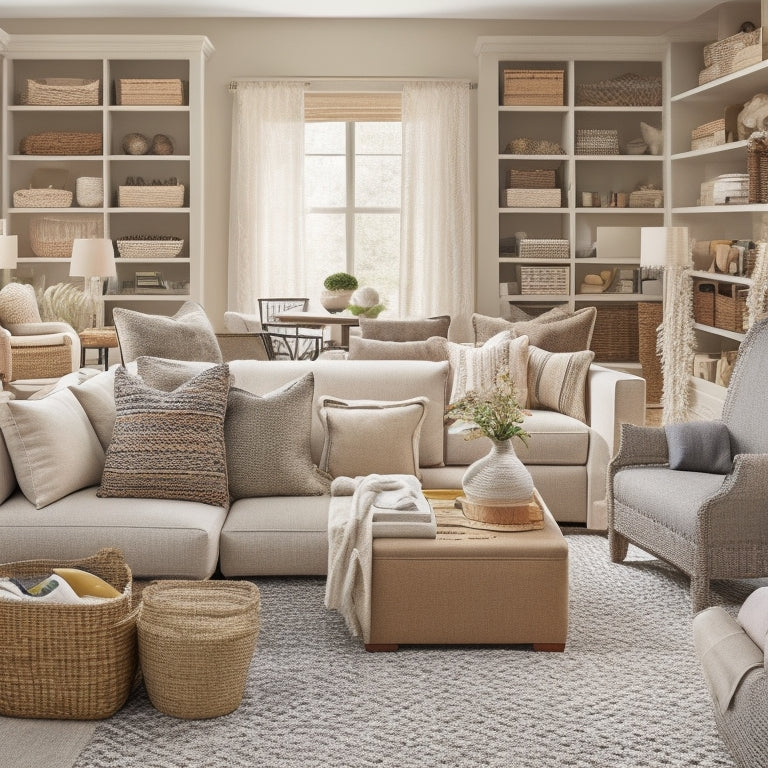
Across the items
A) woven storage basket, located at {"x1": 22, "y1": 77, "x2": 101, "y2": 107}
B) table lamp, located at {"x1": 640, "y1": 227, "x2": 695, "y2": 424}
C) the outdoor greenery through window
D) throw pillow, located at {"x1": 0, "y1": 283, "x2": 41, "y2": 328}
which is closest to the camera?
table lamp, located at {"x1": 640, "y1": 227, "x2": 695, "y2": 424}

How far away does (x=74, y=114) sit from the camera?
335 inches

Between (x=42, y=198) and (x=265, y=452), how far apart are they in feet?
16.8

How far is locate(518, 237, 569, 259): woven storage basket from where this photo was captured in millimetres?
8250

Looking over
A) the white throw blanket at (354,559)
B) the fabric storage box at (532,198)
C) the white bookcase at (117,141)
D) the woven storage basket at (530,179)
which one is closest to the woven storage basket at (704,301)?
the fabric storage box at (532,198)

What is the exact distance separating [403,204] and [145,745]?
6444mm

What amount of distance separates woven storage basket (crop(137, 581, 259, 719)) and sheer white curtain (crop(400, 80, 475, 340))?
228 inches

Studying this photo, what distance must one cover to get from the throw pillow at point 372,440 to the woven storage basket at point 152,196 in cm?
Result: 453

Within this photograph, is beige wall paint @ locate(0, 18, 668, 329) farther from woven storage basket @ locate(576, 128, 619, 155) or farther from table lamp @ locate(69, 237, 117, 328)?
table lamp @ locate(69, 237, 117, 328)

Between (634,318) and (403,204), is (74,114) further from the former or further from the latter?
(634,318)

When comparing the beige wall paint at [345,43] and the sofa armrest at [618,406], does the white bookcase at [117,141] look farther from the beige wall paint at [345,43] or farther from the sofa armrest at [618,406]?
the sofa armrest at [618,406]

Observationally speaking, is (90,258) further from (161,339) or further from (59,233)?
(161,339)

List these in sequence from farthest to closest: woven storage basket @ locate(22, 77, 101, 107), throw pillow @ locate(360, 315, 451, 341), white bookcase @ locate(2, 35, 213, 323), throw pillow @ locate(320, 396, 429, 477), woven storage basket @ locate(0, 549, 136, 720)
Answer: woven storage basket @ locate(22, 77, 101, 107), white bookcase @ locate(2, 35, 213, 323), throw pillow @ locate(360, 315, 451, 341), throw pillow @ locate(320, 396, 429, 477), woven storage basket @ locate(0, 549, 136, 720)

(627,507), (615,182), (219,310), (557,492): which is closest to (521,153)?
(615,182)

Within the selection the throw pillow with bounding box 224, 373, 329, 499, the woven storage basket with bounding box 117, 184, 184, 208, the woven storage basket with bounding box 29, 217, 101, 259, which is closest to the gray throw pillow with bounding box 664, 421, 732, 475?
the throw pillow with bounding box 224, 373, 329, 499
